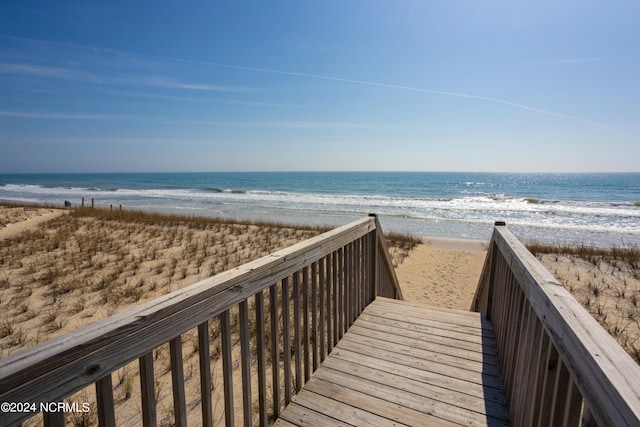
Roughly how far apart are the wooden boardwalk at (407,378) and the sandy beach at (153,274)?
129cm

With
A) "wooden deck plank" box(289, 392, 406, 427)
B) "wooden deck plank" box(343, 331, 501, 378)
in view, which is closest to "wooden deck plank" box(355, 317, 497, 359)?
"wooden deck plank" box(343, 331, 501, 378)

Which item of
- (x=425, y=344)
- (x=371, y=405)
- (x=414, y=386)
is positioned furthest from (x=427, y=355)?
(x=371, y=405)

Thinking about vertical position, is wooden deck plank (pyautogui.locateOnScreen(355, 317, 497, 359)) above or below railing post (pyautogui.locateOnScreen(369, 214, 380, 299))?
below

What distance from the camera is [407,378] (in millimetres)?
2602

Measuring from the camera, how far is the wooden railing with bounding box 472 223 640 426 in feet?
2.88

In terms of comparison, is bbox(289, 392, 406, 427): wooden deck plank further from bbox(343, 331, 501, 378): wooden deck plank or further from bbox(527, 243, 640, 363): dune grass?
bbox(527, 243, 640, 363): dune grass

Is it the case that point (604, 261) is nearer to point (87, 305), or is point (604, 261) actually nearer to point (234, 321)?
point (234, 321)

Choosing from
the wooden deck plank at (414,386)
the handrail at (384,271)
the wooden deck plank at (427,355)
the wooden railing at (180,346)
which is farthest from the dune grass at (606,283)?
the wooden railing at (180,346)

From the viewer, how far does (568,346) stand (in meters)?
1.16

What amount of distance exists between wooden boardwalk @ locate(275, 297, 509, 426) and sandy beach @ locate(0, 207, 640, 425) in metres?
1.29

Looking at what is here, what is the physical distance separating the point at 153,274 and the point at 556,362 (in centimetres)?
684

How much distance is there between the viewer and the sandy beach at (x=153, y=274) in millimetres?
4332

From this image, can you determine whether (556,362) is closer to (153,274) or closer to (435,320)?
(435,320)

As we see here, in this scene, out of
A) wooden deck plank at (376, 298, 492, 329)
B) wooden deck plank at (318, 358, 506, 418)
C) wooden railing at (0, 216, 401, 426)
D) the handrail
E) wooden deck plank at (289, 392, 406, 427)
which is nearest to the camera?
wooden railing at (0, 216, 401, 426)
